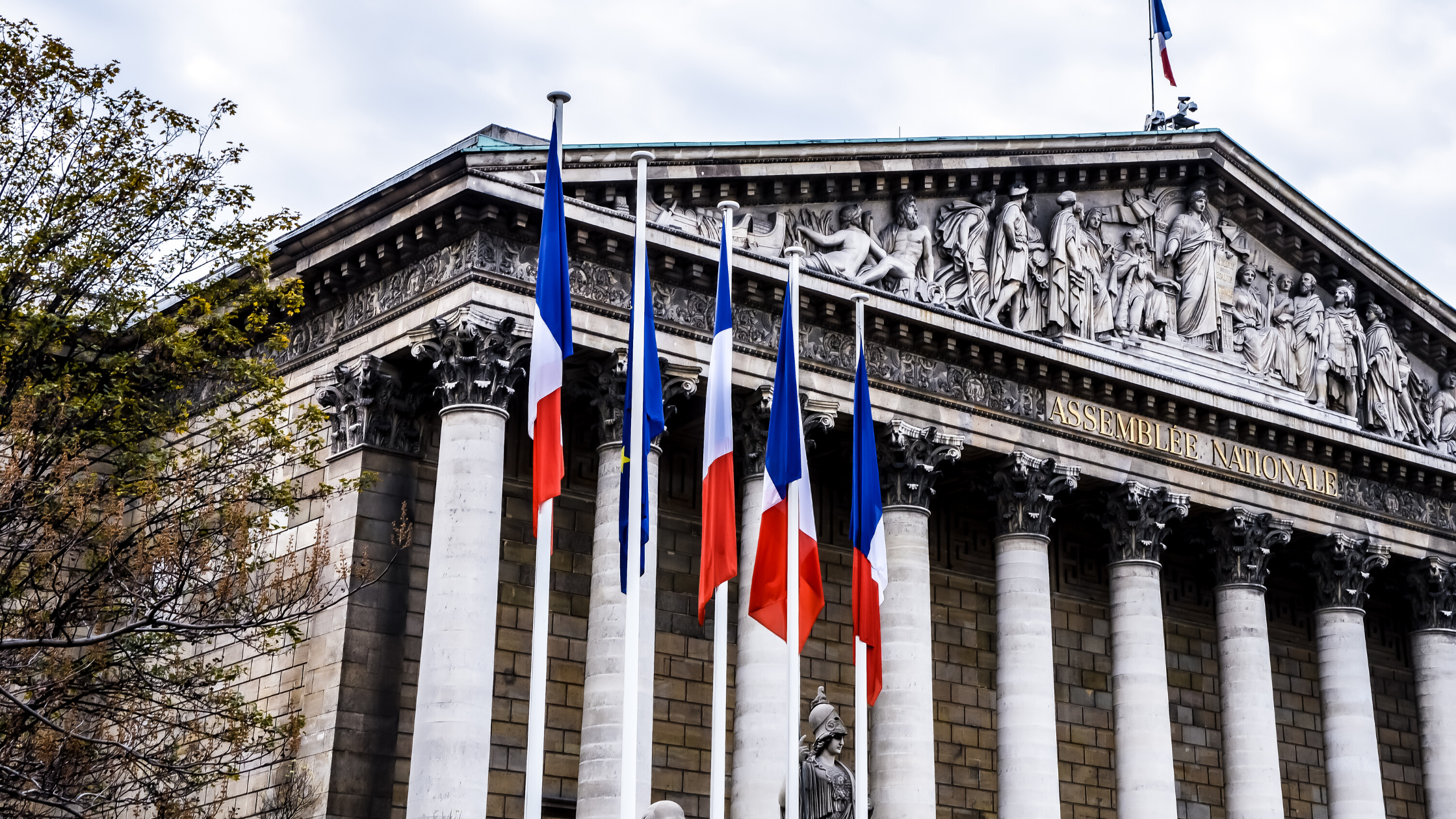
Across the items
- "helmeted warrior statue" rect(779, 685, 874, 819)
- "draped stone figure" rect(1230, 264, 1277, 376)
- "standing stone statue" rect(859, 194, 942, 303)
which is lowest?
"helmeted warrior statue" rect(779, 685, 874, 819)

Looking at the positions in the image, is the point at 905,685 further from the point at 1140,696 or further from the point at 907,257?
the point at 907,257

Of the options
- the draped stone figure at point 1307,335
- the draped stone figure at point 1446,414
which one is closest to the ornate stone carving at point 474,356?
the draped stone figure at point 1307,335

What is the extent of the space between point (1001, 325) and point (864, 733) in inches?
489

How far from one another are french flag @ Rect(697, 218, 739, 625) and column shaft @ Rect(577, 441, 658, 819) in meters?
5.35

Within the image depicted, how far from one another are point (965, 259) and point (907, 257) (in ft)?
4.06

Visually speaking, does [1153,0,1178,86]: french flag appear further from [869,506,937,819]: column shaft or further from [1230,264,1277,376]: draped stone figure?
[869,506,937,819]: column shaft

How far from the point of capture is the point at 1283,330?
35125mm

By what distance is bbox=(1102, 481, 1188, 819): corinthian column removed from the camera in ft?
98.7

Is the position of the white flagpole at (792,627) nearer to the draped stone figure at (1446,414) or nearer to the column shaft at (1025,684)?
the column shaft at (1025,684)

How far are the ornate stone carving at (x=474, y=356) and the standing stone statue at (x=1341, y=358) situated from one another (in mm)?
16933

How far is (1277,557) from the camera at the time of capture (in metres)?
35.8

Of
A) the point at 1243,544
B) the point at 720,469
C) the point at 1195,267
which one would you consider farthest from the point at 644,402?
the point at 1195,267

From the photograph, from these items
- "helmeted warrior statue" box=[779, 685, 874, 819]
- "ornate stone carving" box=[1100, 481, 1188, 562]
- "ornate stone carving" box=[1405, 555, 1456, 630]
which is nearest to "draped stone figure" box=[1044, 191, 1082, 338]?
"ornate stone carving" box=[1100, 481, 1188, 562]

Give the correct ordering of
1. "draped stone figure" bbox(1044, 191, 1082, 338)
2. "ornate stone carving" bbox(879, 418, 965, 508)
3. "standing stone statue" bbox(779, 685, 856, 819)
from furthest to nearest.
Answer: "draped stone figure" bbox(1044, 191, 1082, 338)
"ornate stone carving" bbox(879, 418, 965, 508)
"standing stone statue" bbox(779, 685, 856, 819)
